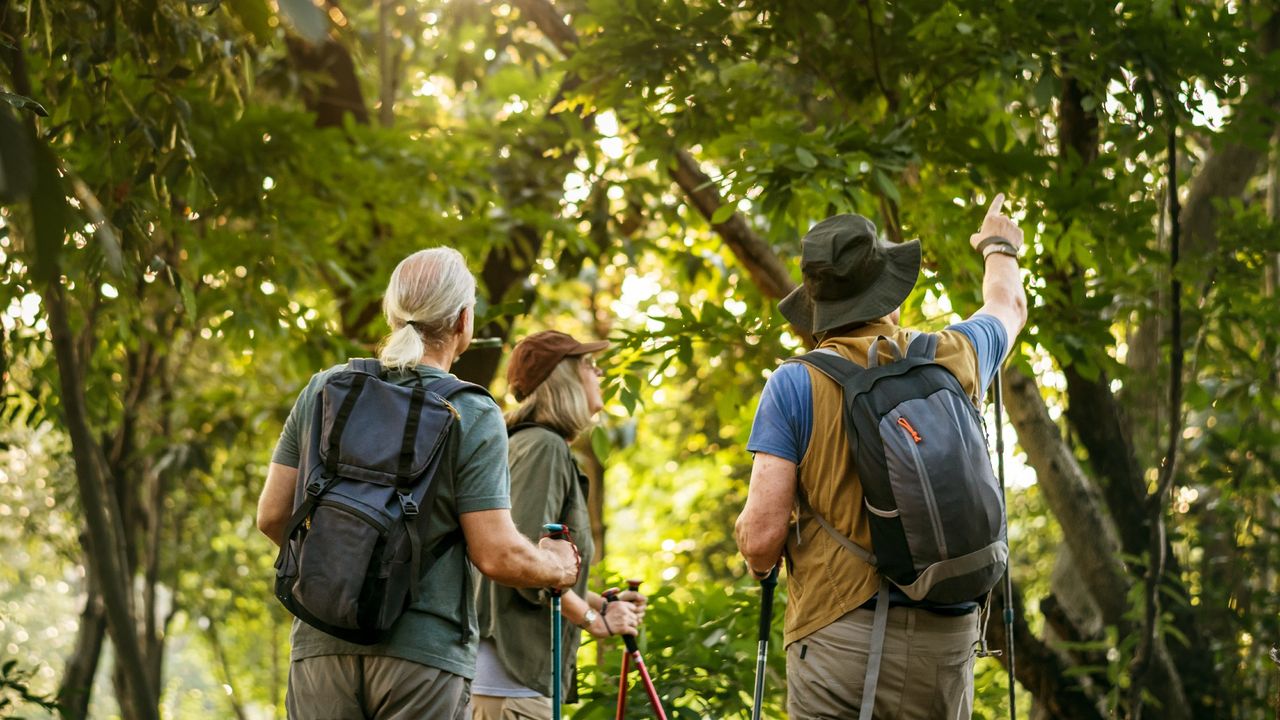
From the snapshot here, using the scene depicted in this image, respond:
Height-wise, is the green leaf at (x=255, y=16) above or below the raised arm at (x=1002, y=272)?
below

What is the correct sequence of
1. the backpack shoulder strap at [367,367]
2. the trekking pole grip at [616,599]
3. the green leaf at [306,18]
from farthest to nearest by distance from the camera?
the trekking pole grip at [616,599]
the backpack shoulder strap at [367,367]
the green leaf at [306,18]

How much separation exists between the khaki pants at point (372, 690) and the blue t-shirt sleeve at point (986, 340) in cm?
137

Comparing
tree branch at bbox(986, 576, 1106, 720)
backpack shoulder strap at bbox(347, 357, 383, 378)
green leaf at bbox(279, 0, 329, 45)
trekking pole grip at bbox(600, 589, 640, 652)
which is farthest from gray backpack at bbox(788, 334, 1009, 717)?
tree branch at bbox(986, 576, 1106, 720)

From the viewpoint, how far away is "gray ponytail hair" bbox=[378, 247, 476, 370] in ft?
8.74

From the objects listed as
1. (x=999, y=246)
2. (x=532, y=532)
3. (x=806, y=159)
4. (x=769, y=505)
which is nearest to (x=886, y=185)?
(x=806, y=159)

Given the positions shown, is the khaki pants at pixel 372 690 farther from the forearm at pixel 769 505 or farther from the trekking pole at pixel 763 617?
the trekking pole at pixel 763 617

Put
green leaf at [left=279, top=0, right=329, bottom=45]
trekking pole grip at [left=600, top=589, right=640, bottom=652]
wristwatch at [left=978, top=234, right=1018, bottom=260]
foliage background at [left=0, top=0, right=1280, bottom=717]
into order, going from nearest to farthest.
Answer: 1. green leaf at [left=279, top=0, right=329, bottom=45]
2. wristwatch at [left=978, top=234, right=1018, bottom=260]
3. trekking pole grip at [left=600, top=589, right=640, bottom=652]
4. foliage background at [left=0, top=0, right=1280, bottom=717]

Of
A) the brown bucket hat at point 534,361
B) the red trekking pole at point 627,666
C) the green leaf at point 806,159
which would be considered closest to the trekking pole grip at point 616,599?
the red trekking pole at point 627,666

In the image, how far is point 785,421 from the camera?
2.66m

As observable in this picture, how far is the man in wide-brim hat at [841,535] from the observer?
2.61m

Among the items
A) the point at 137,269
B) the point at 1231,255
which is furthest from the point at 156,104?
the point at 1231,255

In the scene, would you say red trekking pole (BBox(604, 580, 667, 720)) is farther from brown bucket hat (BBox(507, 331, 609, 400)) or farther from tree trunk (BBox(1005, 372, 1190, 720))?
tree trunk (BBox(1005, 372, 1190, 720))

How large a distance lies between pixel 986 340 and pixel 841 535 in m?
0.60

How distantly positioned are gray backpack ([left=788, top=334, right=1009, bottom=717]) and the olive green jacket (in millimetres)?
1158
